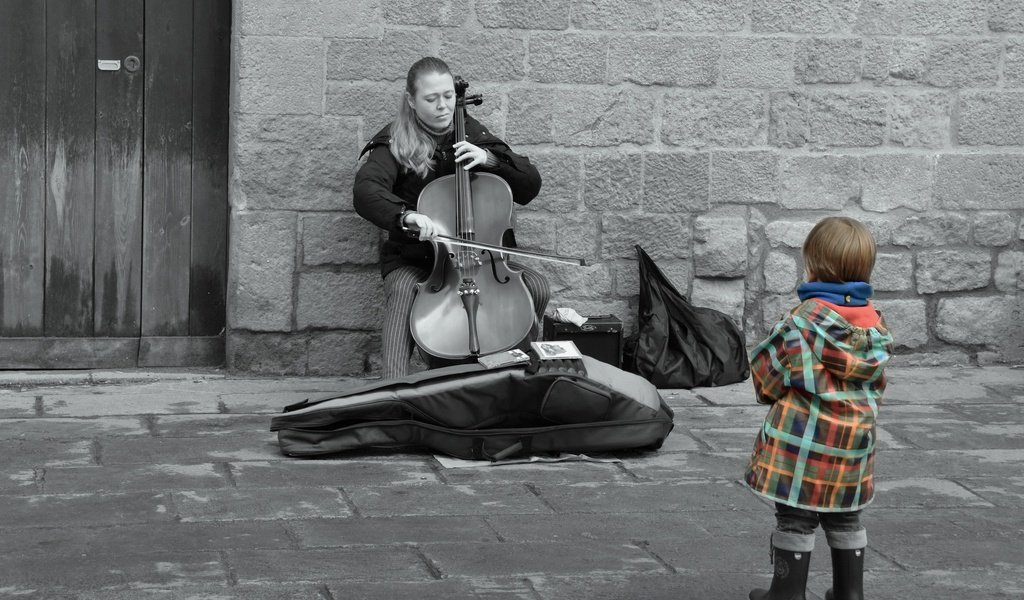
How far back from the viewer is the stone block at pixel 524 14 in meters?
5.52

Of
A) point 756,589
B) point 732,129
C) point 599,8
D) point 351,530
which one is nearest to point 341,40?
point 599,8

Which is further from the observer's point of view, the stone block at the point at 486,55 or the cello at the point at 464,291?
the stone block at the point at 486,55

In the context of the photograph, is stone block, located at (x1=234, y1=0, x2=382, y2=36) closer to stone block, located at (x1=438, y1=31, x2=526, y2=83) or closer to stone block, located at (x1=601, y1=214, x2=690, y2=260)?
stone block, located at (x1=438, y1=31, x2=526, y2=83)

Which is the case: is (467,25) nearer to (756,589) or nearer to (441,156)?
(441,156)

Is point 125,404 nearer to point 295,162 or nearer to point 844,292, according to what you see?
point 295,162

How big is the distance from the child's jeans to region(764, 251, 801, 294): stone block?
295cm

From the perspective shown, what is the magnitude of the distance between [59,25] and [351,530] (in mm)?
2748

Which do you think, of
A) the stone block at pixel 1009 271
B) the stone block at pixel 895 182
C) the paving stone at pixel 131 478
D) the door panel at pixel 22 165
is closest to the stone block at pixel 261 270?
the door panel at pixel 22 165

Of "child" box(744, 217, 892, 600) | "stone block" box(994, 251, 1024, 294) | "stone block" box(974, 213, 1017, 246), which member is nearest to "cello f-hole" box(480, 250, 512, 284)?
"child" box(744, 217, 892, 600)

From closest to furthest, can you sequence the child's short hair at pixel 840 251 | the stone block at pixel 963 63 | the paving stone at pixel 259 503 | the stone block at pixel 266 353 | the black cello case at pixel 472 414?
the child's short hair at pixel 840 251 → the paving stone at pixel 259 503 → the black cello case at pixel 472 414 → the stone block at pixel 266 353 → the stone block at pixel 963 63

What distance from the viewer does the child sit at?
292cm

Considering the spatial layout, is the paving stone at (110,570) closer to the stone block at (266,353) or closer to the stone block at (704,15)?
the stone block at (266,353)

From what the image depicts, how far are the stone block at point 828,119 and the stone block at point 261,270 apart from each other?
205 centimetres

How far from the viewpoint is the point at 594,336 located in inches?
214
